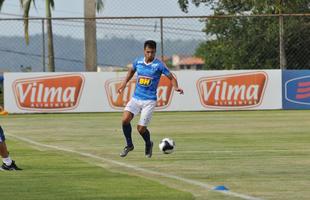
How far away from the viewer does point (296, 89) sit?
3538 centimetres

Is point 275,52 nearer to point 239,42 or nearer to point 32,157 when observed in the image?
point 239,42

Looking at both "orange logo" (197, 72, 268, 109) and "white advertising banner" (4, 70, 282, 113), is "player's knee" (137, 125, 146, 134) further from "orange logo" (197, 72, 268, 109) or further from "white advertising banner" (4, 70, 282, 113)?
"orange logo" (197, 72, 268, 109)

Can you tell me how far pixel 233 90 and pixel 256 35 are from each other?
48.8 feet

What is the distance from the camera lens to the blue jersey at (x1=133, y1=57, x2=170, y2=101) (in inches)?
669

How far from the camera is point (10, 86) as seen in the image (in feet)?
113

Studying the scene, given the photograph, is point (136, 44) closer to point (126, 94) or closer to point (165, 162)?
point (126, 94)

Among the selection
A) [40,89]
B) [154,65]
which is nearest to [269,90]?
[40,89]

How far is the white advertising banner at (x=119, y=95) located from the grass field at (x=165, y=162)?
6392 millimetres

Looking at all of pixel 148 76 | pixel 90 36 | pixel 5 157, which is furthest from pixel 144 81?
pixel 90 36

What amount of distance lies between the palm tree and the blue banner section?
23.7ft

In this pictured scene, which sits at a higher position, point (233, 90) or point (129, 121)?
point (129, 121)

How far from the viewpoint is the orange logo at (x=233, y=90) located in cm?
3494

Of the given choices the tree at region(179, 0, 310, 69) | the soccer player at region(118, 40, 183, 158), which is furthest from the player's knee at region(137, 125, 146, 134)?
the tree at region(179, 0, 310, 69)

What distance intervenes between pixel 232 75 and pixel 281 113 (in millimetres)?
2929
